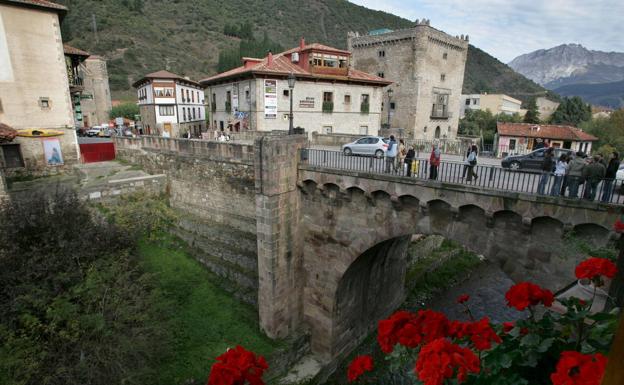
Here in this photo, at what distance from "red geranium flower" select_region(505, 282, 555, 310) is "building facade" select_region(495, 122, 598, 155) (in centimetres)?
3068

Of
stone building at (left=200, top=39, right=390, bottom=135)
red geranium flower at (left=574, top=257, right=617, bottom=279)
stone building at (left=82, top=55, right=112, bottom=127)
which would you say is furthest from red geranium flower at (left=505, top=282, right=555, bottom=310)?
stone building at (left=82, top=55, right=112, bottom=127)

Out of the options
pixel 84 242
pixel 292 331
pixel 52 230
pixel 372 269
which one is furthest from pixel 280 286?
pixel 52 230

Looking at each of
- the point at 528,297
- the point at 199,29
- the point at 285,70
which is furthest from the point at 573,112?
the point at 199,29

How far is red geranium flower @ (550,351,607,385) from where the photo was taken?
211 centimetres

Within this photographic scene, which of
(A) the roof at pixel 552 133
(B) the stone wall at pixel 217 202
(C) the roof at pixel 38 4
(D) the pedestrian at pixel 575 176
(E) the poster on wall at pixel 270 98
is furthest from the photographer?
(A) the roof at pixel 552 133

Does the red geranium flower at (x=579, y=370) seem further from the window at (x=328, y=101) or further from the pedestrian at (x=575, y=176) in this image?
the window at (x=328, y=101)

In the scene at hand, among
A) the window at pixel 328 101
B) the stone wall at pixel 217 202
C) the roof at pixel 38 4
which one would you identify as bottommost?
the stone wall at pixel 217 202

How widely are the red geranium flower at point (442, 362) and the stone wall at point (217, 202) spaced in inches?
513

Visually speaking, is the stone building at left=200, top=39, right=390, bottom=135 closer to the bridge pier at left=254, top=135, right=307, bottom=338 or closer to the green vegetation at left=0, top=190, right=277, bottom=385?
the bridge pier at left=254, top=135, right=307, bottom=338

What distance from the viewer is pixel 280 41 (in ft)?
317

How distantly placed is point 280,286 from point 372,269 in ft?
15.1

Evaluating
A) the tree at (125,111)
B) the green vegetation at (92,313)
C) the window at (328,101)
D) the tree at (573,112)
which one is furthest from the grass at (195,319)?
the tree at (573,112)

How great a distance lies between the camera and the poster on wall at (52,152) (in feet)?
71.3

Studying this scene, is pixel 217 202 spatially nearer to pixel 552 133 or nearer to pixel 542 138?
pixel 542 138
